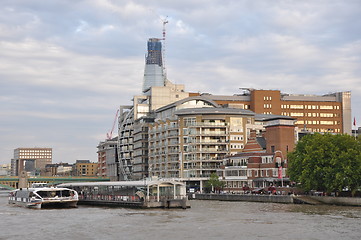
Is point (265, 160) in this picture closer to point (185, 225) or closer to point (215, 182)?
point (215, 182)

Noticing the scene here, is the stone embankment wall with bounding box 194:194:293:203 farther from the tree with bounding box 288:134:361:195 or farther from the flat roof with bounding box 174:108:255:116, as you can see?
the flat roof with bounding box 174:108:255:116

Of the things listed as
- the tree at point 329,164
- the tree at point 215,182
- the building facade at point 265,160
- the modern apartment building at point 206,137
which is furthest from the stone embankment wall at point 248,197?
the modern apartment building at point 206,137

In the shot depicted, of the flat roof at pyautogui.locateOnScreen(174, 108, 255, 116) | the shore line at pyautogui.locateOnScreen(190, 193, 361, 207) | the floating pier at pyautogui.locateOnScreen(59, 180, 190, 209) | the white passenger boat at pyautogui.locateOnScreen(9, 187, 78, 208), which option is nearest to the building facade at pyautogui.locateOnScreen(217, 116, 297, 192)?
the shore line at pyautogui.locateOnScreen(190, 193, 361, 207)

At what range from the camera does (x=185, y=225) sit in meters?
72.5

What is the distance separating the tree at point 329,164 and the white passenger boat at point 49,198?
45693 millimetres

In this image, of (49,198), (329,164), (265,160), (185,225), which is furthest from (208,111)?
(185,225)

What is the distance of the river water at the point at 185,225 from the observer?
208 ft

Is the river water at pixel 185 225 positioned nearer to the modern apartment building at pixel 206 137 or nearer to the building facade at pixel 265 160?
the building facade at pixel 265 160

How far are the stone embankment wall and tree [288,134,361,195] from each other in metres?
4.71

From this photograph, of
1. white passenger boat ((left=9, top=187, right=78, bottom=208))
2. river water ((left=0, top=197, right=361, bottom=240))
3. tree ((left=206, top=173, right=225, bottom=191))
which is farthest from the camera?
tree ((left=206, top=173, right=225, bottom=191))

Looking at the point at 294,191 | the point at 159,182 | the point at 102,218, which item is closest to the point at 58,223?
the point at 102,218

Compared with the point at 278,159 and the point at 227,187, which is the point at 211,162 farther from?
the point at 278,159

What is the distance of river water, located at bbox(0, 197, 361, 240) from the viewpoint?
208 ft

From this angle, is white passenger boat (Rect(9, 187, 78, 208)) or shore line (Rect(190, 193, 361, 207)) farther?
white passenger boat (Rect(9, 187, 78, 208))
